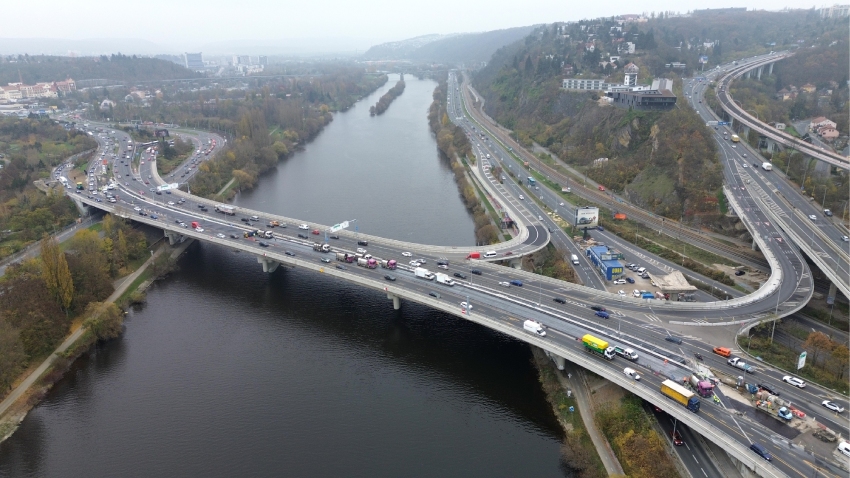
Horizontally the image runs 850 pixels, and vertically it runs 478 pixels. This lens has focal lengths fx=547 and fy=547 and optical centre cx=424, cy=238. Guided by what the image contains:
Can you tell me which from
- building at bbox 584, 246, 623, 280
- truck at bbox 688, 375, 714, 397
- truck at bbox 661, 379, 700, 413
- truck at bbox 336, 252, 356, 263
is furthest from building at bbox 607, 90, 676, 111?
truck at bbox 661, 379, 700, 413

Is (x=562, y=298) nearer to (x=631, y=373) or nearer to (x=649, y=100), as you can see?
(x=631, y=373)

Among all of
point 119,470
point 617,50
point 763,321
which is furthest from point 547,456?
point 617,50

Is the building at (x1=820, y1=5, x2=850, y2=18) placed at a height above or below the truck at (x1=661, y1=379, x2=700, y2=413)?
above

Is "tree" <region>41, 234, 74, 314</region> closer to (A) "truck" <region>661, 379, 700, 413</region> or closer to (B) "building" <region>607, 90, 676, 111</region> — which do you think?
(A) "truck" <region>661, 379, 700, 413</region>

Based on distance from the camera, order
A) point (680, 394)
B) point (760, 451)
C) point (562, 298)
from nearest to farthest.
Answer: point (760, 451)
point (680, 394)
point (562, 298)

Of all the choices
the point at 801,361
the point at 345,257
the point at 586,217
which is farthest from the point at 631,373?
the point at 586,217

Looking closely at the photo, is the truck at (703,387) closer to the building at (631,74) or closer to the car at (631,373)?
the car at (631,373)
